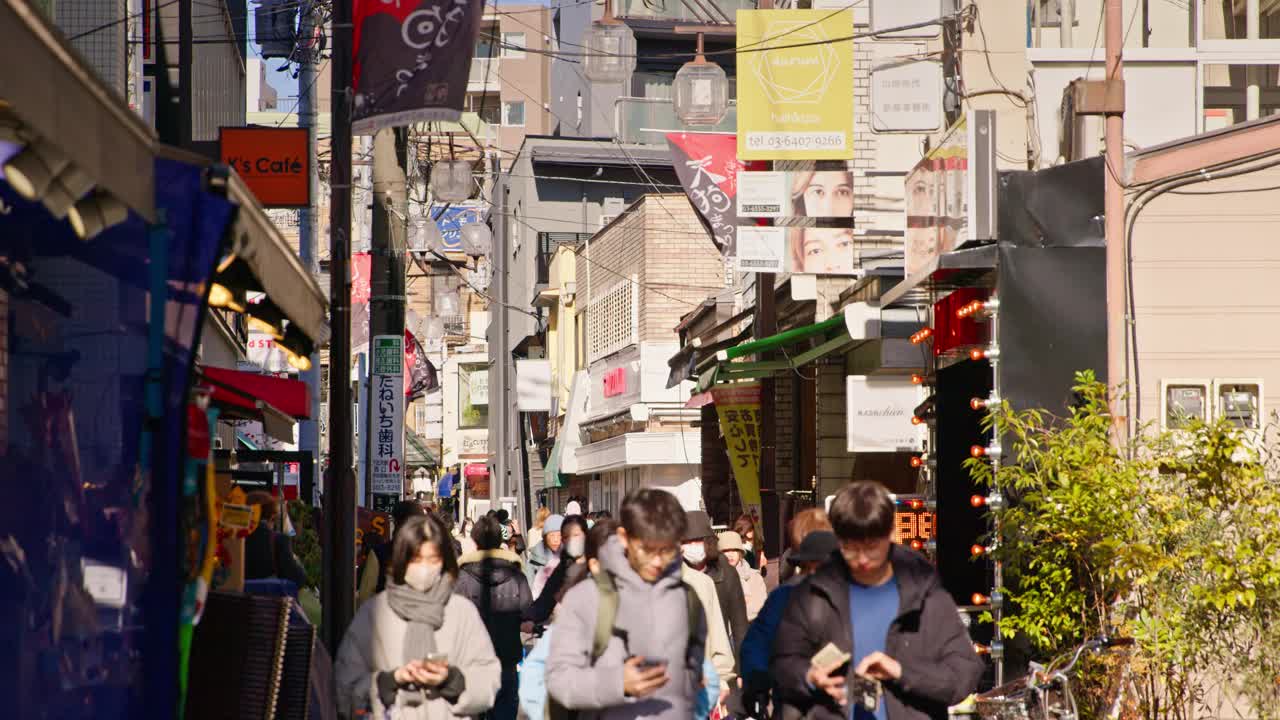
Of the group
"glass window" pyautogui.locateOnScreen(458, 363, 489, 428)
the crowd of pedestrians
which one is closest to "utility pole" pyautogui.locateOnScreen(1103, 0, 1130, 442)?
the crowd of pedestrians

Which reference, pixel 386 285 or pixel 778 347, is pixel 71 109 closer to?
pixel 386 285

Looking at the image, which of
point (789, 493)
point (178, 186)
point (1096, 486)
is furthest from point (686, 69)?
point (178, 186)

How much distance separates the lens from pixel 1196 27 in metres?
14.7

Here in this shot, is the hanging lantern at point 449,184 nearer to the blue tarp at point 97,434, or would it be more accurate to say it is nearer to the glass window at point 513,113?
the blue tarp at point 97,434

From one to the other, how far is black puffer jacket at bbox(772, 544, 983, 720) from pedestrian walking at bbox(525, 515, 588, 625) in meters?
5.01

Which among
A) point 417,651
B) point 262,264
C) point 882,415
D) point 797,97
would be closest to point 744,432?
point 882,415

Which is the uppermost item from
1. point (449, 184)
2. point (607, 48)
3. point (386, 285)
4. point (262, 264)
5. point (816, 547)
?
point (607, 48)

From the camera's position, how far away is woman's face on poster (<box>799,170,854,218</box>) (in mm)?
21547

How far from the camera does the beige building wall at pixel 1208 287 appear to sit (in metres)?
13.2

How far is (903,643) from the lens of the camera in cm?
611

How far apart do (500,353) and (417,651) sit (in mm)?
55649

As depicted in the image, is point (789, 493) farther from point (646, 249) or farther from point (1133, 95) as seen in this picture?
point (646, 249)

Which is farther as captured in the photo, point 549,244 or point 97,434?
point 549,244

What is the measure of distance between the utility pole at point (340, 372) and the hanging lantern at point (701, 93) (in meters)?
8.29
